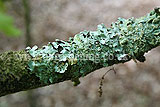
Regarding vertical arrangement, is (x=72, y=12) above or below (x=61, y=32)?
above

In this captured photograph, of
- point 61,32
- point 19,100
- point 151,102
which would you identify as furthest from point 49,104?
point 151,102

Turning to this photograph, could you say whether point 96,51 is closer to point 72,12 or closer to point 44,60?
point 44,60

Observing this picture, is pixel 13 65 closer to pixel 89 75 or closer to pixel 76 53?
pixel 76 53

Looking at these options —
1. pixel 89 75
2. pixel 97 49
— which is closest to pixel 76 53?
pixel 97 49

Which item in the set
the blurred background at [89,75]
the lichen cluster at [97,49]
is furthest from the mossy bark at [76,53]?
the blurred background at [89,75]

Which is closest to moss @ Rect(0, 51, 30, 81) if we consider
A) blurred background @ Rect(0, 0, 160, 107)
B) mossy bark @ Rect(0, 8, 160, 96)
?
mossy bark @ Rect(0, 8, 160, 96)

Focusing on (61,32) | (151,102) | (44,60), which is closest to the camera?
(44,60)
